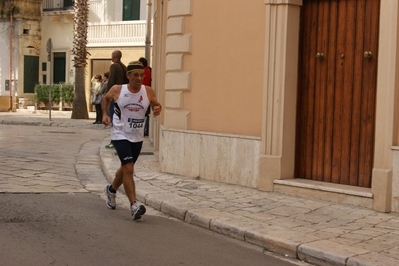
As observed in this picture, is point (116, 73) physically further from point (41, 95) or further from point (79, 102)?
point (41, 95)

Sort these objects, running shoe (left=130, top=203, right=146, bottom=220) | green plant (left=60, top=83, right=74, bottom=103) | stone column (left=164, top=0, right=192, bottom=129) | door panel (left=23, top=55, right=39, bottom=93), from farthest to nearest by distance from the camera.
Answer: door panel (left=23, top=55, right=39, bottom=93) < green plant (left=60, top=83, right=74, bottom=103) < stone column (left=164, top=0, right=192, bottom=129) < running shoe (left=130, top=203, right=146, bottom=220)

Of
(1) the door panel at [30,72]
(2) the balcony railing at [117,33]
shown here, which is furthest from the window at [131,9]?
(1) the door panel at [30,72]

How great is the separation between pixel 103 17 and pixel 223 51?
83.2 ft

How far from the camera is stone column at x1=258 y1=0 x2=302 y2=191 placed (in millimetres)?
10141

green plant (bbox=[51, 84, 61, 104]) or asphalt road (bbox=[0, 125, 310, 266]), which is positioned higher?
green plant (bbox=[51, 84, 61, 104])

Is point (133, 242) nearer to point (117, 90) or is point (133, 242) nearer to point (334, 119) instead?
point (117, 90)

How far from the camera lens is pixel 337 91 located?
9.84 metres

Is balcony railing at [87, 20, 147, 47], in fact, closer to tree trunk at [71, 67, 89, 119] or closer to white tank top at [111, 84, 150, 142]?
tree trunk at [71, 67, 89, 119]

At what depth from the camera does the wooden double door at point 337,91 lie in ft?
30.9

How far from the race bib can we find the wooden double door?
9.30 feet

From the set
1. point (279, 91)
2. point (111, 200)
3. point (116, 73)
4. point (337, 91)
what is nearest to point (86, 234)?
point (111, 200)

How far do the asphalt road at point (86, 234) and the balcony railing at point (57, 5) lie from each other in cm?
2681

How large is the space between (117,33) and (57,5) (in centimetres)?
477

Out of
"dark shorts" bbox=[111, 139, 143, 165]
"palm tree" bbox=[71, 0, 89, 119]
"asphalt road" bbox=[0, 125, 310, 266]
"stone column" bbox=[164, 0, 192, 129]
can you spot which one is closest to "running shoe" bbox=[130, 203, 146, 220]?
"asphalt road" bbox=[0, 125, 310, 266]
